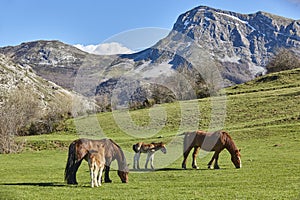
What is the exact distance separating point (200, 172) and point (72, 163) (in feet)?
22.8

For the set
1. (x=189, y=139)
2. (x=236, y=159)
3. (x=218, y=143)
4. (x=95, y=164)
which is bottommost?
(x=236, y=159)

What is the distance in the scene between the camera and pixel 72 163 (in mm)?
17469

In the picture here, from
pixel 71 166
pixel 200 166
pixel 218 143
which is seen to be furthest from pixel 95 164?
pixel 200 166

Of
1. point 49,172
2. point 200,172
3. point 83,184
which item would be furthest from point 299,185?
point 49,172

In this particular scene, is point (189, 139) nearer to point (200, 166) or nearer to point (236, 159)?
point (200, 166)

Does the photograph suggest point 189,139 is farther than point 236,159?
Yes

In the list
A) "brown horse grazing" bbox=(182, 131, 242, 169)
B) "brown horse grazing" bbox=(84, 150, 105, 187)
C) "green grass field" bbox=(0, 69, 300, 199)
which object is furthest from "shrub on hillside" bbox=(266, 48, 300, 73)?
"brown horse grazing" bbox=(84, 150, 105, 187)

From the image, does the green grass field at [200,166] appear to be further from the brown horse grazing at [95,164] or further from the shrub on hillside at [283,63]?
the shrub on hillside at [283,63]

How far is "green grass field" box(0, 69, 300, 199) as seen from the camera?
594 inches

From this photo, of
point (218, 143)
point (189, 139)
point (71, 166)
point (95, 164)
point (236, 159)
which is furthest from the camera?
point (189, 139)

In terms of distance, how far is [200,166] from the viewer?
24.5 m

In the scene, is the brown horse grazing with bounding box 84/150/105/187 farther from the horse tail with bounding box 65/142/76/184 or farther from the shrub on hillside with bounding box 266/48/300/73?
the shrub on hillside with bounding box 266/48/300/73

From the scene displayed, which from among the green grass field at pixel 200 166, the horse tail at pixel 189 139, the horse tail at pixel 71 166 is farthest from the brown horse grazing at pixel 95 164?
the horse tail at pixel 189 139

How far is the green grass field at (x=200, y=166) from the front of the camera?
1508 cm
